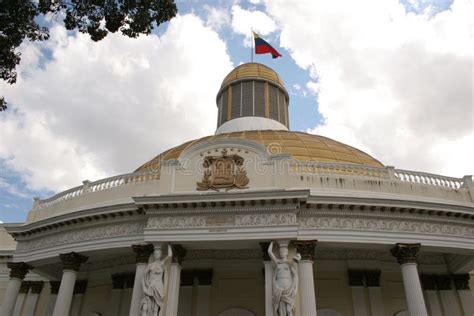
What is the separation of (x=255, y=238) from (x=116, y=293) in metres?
7.61

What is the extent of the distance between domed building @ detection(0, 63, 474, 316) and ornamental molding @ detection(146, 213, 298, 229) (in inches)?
1.3

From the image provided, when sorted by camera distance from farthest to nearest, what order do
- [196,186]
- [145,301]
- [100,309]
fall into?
1. [100,309]
2. [196,186]
3. [145,301]

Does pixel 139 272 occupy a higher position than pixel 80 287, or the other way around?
pixel 80 287

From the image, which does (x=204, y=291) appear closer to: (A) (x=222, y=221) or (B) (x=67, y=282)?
(A) (x=222, y=221)

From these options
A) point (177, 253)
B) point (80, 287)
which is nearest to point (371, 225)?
point (177, 253)

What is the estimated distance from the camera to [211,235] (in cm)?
1240

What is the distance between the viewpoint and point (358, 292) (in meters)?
14.3

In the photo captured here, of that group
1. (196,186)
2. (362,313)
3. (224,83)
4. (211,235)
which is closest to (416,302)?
(362,313)

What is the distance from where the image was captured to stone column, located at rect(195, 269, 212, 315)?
46.7 feet

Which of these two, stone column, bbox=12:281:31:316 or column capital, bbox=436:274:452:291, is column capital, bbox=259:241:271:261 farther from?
stone column, bbox=12:281:31:316

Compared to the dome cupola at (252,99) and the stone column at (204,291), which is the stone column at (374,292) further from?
the dome cupola at (252,99)

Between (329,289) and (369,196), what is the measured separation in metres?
4.14

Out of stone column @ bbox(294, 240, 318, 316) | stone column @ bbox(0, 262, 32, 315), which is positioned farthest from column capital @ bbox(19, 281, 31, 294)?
stone column @ bbox(294, 240, 318, 316)

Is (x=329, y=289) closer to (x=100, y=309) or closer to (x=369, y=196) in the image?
(x=369, y=196)
